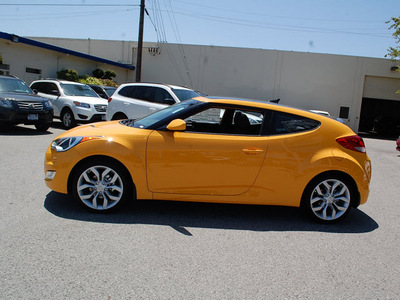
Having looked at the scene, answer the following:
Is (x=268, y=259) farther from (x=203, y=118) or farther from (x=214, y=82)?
(x=214, y=82)

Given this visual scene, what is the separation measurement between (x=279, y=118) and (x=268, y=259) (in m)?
1.90

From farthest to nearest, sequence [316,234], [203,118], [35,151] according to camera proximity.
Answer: [35,151], [203,118], [316,234]

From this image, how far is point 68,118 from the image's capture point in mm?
14047

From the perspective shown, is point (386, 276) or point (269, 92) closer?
point (386, 276)

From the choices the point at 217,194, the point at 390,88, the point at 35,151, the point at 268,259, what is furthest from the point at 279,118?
the point at 390,88

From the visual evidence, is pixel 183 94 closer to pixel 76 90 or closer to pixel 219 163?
pixel 76 90

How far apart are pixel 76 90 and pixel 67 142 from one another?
36.3 feet

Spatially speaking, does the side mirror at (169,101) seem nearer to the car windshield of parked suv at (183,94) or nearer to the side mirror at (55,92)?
the car windshield of parked suv at (183,94)

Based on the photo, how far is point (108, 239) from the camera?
396 cm

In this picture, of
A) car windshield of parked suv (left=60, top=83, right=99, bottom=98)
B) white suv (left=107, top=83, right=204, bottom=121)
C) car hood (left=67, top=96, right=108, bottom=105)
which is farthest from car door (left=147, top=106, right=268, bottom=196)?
car windshield of parked suv (left=60, top=83, right=99, bottom=98)

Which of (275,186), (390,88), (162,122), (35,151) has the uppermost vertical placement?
(390,88)

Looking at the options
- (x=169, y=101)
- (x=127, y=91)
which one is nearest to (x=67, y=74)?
(x=127, y=91)

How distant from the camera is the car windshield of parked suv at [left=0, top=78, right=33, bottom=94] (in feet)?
38.8

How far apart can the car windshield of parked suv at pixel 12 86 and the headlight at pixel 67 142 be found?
8218 mm
